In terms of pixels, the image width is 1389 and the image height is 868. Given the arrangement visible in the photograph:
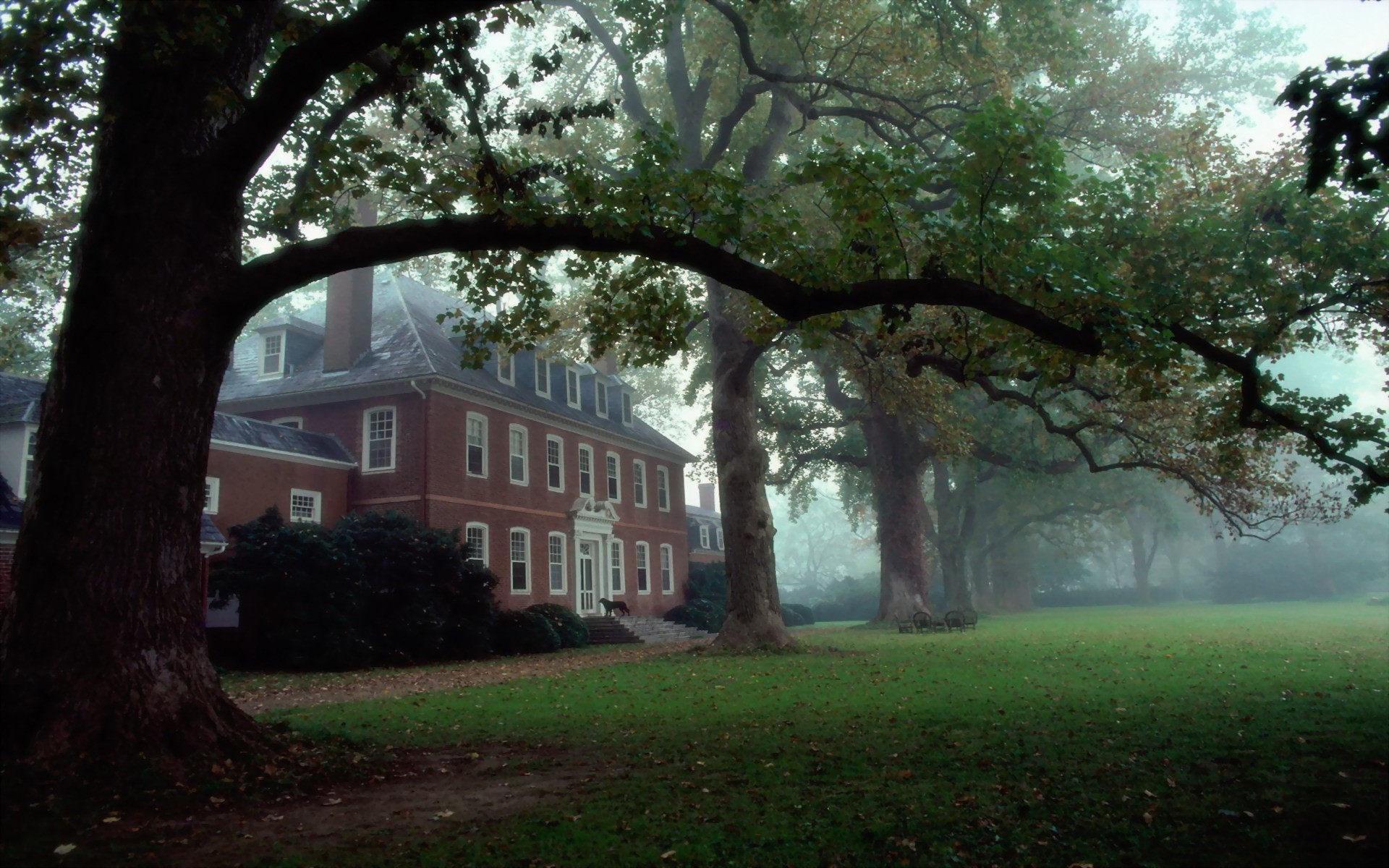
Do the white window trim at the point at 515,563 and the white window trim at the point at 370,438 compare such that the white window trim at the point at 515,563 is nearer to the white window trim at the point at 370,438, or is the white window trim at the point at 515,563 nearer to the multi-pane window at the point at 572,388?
the white window trim at the point at 370,438

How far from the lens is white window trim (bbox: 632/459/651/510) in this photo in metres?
37.3

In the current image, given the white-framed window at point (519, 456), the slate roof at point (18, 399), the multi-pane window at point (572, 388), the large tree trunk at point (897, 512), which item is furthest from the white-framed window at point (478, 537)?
the large tree trunk at point (897, 512)

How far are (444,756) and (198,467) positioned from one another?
3.28 metres

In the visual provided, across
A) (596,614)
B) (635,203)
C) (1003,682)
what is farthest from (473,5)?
(596,614)

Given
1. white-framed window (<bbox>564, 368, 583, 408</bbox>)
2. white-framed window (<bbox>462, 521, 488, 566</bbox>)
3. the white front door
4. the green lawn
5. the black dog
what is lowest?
the green lawn

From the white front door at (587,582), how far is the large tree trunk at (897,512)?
10436mm

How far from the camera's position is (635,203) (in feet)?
27.7

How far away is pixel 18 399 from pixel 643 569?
72.9 feet

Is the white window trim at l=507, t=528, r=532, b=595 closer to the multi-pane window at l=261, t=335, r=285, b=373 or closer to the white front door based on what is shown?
the white front door

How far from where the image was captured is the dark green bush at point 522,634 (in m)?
24.0

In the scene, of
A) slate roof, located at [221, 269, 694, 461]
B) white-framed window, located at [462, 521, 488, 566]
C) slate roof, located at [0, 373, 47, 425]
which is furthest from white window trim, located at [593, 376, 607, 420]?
slate roof, located at [0, 373, 47, 425]

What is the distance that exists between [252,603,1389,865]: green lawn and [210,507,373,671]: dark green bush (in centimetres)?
647

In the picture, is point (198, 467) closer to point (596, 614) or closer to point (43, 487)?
point (43, 487)

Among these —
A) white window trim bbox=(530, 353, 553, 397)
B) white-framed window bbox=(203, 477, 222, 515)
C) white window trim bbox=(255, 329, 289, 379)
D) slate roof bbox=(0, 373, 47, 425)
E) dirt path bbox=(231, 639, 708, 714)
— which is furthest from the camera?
white window trim bbox=(530, 353, 553, 397)
